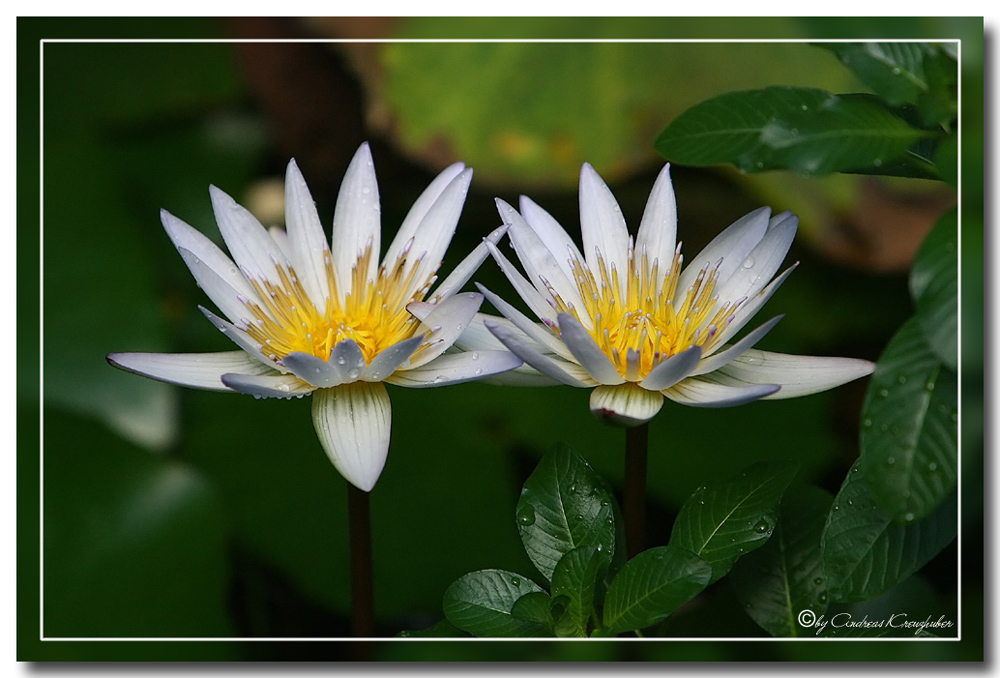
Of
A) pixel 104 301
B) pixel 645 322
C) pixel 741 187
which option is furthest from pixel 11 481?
pixel 741 187

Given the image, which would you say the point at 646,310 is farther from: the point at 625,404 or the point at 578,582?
the point at 578,582

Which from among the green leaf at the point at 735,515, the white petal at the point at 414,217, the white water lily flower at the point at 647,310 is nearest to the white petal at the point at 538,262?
the white water lily flower at the point at 647,310

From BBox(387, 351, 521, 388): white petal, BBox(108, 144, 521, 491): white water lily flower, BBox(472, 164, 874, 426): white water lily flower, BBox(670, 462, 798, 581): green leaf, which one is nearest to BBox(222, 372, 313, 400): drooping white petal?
BBox(108, 144, 521, 491): white water lily flower

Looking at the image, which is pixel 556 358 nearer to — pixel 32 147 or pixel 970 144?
pixel 970 144

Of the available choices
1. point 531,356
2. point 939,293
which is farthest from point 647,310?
point 939,293

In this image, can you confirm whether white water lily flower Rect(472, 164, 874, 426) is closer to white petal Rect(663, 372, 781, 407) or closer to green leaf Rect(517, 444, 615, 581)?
white petal Rect(663, 372, 781, 407)
